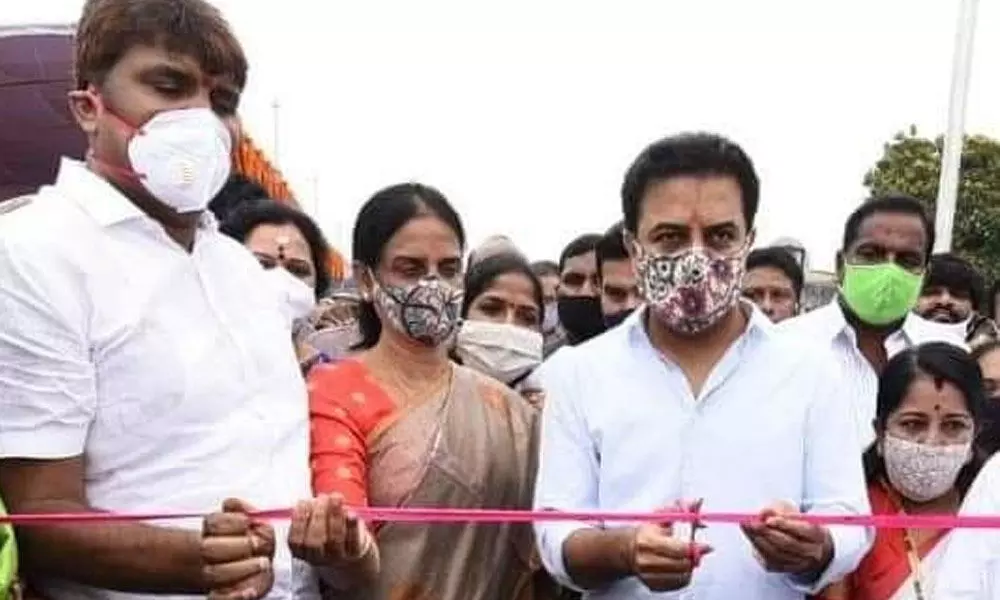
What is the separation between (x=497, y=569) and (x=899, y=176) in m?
33.1

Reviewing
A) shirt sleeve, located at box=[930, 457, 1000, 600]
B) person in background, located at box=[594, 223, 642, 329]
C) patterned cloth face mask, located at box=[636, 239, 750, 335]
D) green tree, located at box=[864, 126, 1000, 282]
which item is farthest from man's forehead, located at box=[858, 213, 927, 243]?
green tree, located at box=[864, 126, 1000, 282]

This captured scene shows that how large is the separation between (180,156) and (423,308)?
2.60 ft

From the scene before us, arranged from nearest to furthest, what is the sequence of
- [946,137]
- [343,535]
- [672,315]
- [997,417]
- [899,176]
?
1. [343,535]
2. [672,315]
3. [997,417]
4. [946,137]
5. [899,176]

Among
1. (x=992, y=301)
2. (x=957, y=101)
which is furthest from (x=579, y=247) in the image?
(x=957, y=101)

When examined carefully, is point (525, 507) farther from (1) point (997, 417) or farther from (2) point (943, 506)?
(1) point (997, 417)

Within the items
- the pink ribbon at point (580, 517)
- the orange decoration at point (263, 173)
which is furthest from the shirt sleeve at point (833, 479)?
the orange decoration at point (263, 173)

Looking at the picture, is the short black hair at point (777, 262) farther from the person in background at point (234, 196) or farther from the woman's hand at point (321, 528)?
the woman's hand at point (321, 528)

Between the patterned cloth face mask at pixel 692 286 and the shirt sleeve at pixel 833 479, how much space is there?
259 millimetres

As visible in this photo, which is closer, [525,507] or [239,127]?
[239,127]

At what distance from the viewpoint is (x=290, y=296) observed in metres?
3.01

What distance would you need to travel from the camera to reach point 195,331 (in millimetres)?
2475

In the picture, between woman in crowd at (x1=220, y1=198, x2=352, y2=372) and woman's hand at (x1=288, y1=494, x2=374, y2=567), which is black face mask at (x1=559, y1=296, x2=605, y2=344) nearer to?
woman in crowd at (x1=220, y1=198, x2=352, y2=372)

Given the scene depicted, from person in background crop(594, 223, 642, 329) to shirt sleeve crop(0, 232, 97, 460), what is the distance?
2525 millimetres

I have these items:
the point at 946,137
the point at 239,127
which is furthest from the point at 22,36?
the point at 946,137
